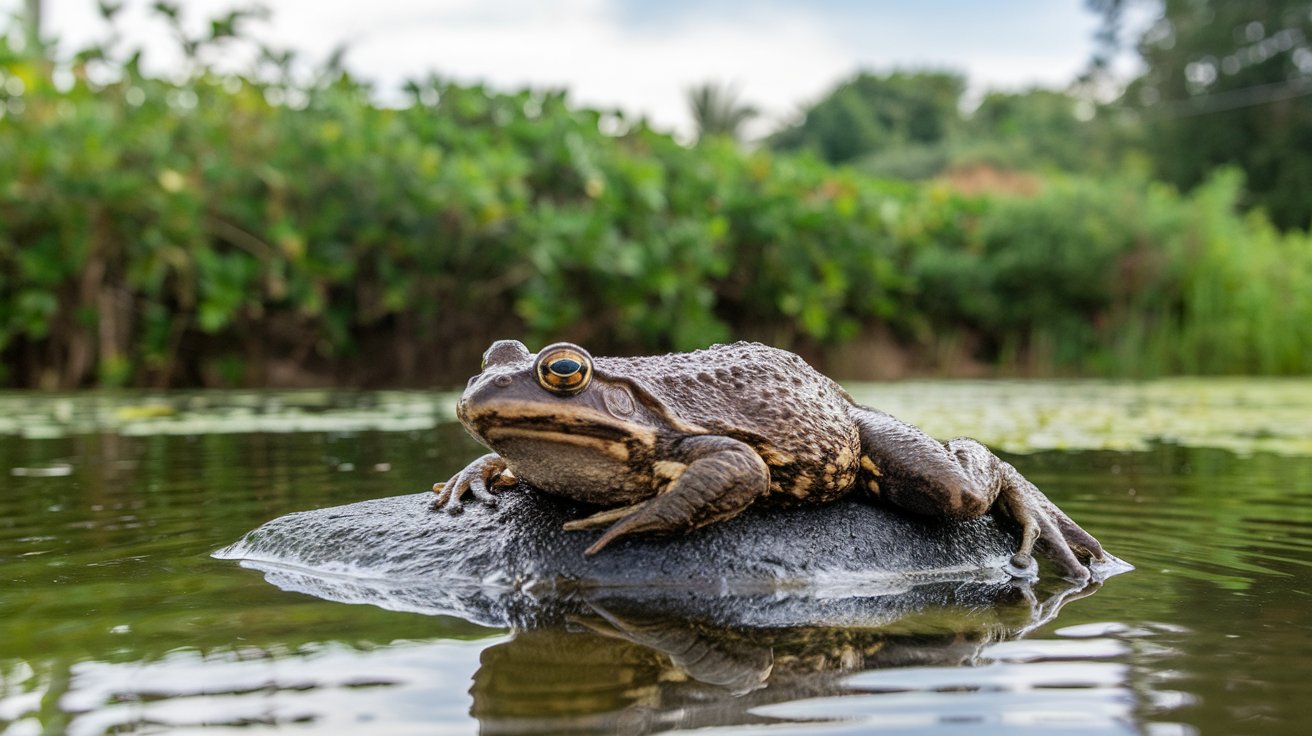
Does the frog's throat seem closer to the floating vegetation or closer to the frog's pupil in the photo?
the frog's pupil

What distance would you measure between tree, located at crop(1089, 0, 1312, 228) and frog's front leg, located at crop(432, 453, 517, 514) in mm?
29724

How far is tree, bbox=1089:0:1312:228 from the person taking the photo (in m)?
29.6

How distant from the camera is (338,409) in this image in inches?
353

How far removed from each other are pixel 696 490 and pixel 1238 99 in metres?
32.9

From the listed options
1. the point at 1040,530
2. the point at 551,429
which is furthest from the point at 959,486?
the point at 551,429

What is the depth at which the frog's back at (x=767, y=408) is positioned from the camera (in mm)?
3096

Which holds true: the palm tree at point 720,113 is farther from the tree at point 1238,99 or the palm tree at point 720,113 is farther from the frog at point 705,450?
the frog at point 705,450

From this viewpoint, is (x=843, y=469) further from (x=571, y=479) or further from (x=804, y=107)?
(x=804, y=107)

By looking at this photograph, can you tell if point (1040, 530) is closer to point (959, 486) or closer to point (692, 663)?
point (959, 486)

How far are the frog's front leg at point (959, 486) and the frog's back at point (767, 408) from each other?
9cm

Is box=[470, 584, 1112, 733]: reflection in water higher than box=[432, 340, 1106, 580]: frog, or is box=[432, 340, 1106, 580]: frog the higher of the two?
box=[432, 340, 1106, 580]: frog

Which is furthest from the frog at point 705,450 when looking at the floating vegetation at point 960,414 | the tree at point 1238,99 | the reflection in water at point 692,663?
the tree at point 1238,99

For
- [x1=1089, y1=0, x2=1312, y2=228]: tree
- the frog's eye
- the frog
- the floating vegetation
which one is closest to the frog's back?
the frog

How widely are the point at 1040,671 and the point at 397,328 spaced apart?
11.0m
